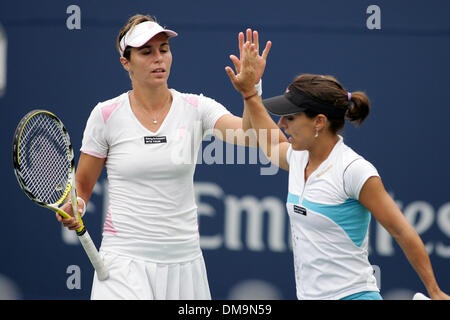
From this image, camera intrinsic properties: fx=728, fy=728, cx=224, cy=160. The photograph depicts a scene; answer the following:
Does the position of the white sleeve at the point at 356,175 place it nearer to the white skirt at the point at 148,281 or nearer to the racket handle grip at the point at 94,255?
the white skirt at the point at 148,281

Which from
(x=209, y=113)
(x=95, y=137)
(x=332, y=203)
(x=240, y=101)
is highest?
(x=240, y=101)

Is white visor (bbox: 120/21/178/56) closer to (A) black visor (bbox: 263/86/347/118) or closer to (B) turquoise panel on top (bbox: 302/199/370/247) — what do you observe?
(A) black visor (bbox: 263/86/347/118)

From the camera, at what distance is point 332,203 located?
2.77m

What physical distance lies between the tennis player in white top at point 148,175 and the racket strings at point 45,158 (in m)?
0.09

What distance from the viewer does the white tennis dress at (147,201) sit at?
123 inches

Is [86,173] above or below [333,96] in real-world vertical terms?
below

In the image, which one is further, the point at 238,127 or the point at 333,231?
the point at 238,127

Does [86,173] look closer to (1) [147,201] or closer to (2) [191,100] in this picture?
(1) [147,201]

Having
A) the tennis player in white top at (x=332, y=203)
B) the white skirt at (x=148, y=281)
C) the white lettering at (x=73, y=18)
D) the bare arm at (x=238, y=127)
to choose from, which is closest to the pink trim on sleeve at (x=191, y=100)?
the bare arm at (x=238, y=127)

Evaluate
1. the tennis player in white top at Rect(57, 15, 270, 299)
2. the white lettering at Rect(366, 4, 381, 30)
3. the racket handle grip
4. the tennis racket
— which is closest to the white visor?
the tennis player in white top at Rect(57, 15, 270, 299)

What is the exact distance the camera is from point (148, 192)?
314cm

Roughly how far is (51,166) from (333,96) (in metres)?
1.26

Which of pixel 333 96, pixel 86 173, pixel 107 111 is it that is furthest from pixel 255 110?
pixel 86 173

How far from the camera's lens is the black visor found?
288 cm
